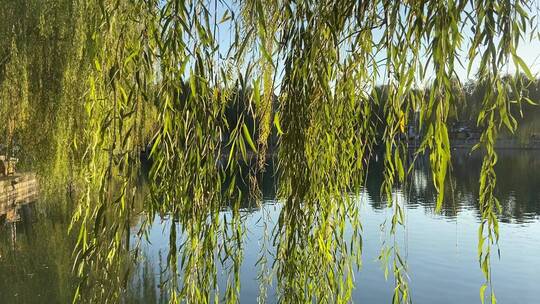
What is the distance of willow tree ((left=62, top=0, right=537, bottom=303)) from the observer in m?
1.38

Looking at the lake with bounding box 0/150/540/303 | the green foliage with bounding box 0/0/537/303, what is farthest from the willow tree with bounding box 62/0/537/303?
the lake with bounding box 0/150/540/303

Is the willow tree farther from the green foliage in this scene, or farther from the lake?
the lake

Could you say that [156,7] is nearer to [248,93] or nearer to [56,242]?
[248,93]

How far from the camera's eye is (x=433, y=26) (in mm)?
1391

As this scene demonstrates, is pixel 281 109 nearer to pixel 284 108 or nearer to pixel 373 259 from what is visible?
pixel 284 108

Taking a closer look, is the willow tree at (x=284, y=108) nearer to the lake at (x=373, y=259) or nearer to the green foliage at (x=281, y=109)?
the green foliage at (x=281, y=109)

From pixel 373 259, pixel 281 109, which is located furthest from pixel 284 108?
pixel 373 259

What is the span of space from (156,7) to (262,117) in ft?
1.94

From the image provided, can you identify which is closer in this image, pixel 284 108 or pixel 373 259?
pixel 284 108

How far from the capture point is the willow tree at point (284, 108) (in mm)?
1384

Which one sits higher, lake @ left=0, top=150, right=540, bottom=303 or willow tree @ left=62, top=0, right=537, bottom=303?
willow tree @ left=62, top=0, right=537, bottom=303

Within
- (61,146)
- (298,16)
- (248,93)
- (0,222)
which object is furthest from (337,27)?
(0,222)

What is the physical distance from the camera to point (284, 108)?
68.7 inches

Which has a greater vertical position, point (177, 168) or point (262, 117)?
point (262, 117)
